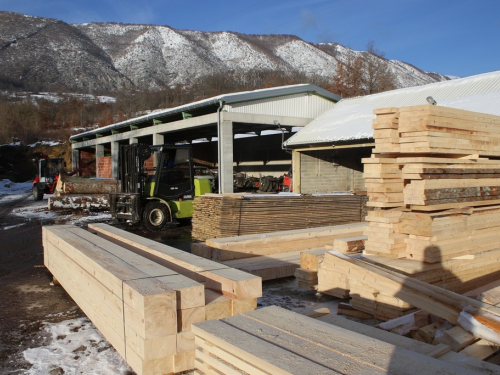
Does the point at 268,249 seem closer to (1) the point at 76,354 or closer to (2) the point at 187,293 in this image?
(1) the point at 76,354

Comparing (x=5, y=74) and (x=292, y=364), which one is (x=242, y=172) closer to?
(x=292, y=364)

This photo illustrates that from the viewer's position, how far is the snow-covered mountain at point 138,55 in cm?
13325

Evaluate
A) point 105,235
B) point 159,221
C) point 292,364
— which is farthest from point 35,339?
point 159,221

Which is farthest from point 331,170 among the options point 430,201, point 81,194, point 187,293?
point 187,293

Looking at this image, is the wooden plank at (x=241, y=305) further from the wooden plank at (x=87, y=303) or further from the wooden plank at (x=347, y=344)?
the wooden plank at (x=87, y=303)

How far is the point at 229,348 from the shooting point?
112 inches

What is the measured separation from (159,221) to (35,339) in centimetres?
899

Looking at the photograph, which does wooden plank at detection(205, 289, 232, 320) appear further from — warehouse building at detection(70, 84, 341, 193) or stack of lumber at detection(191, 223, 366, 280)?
warehouse building at detection(70, 84, 341, 193)

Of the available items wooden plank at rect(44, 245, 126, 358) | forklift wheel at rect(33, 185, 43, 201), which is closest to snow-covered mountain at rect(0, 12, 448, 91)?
forklift wheel at rect(33, 185, 43, 201)

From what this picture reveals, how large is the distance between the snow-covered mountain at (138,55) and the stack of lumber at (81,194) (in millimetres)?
106716

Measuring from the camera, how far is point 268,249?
8453 mm

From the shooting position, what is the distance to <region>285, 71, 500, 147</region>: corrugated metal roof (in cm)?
1591

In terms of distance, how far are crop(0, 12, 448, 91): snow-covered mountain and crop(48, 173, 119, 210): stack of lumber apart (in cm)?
10672

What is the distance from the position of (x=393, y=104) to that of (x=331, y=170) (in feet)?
14.0
